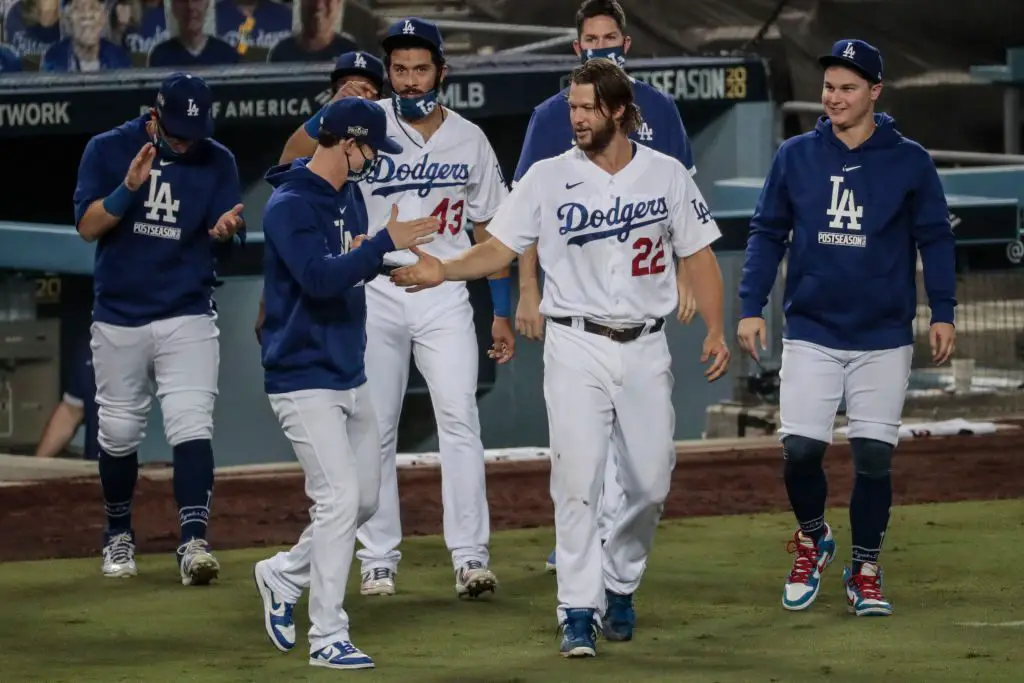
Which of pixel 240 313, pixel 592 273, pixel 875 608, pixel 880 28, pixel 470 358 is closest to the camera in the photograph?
pixel 592 273

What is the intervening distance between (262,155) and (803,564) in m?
6.12

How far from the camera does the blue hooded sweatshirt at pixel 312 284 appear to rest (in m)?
5.80

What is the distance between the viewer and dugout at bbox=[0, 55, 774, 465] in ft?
32.5

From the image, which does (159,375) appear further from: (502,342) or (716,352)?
(716,352)

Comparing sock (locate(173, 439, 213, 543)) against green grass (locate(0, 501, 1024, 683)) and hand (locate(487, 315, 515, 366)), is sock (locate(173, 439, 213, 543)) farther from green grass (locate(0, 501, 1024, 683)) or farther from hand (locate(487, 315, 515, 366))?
hand (locate(487, 315, 515, 366))

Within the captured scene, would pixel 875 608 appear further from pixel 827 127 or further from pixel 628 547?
pixel 827 127

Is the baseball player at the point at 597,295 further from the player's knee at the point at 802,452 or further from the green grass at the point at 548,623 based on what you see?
the player's knee at the point at 802,452

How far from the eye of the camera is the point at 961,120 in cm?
1441

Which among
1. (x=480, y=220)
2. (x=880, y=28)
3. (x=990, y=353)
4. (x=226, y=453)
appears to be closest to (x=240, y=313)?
(x=226, y=453)

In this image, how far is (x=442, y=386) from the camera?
7090mm

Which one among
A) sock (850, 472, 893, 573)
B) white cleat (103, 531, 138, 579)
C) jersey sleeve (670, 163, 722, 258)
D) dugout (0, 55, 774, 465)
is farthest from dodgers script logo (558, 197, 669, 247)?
dugout (0, 55, 774, 465)

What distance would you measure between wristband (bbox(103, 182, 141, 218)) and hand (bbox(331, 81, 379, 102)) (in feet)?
2.58

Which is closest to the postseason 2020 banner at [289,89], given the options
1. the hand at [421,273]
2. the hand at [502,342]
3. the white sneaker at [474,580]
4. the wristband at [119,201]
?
the wristband at [119,201]

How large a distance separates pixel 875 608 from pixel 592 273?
149 cm
